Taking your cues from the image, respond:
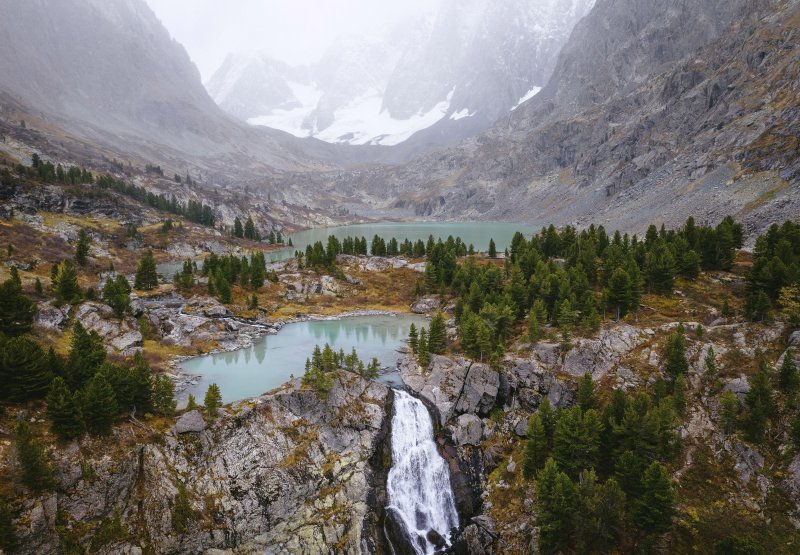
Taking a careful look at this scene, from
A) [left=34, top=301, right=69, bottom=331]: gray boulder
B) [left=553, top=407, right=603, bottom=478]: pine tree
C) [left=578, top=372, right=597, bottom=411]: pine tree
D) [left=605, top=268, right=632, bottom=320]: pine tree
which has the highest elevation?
[left=605, top=268, right=632, bottom=320]: pine tree

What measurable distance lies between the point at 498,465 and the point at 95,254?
12268cm

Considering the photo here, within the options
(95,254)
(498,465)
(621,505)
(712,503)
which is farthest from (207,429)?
(95,254)

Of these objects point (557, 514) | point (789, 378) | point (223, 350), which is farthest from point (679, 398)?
point (223, 350)

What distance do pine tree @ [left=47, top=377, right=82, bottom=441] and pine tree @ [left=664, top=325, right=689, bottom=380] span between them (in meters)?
52.4

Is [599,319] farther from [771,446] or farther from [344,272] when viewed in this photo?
[344,272]

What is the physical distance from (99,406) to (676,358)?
5158 centimetres

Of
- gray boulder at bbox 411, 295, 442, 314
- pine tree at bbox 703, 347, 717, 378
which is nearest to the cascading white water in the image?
pine tree at bbox 703, 347, 717, 378

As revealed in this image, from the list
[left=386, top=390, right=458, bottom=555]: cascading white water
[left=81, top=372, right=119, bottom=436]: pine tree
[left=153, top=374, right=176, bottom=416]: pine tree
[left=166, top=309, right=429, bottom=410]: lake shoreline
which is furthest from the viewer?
[left=166, top=309, right=429, bottom=410]: lake shoreline

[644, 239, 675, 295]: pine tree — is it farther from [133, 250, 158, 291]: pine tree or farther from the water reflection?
[133, 250, 158, 291]: pine tree

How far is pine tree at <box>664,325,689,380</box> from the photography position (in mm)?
45281

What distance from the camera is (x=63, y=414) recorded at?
32188 millimetres

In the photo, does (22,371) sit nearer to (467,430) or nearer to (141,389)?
(141,389)

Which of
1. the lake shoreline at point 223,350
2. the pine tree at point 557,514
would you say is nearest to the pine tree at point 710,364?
the pine tree at point 557,514

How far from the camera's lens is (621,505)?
34.6m
